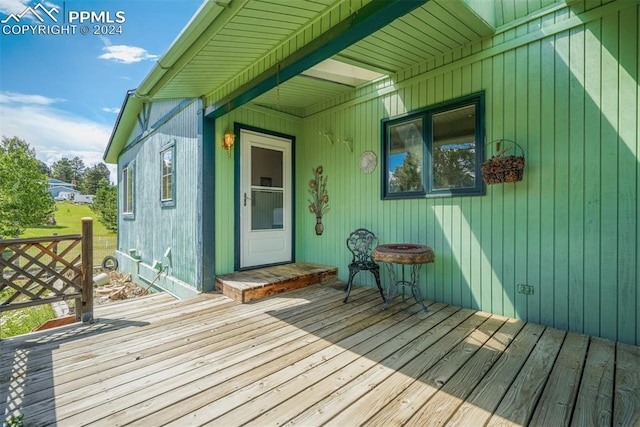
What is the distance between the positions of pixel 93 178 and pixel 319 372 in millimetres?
41563

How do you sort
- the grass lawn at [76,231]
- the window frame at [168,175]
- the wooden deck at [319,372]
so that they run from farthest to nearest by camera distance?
the grass lawn at [76,231] → the window frame at [168,175] → the wooden deck at [319,372]

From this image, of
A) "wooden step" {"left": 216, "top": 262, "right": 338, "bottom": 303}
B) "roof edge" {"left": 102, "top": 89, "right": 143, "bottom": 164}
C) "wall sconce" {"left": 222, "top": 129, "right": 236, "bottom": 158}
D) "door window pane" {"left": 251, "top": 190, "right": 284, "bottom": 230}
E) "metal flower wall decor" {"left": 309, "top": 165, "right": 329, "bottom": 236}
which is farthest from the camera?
"roof edge" {"left": 102, "top": 89, "right": 143, "bottom": 164}

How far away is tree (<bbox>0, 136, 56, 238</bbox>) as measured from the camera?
11.1 meters

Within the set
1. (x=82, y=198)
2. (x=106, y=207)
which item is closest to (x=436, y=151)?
(x=106, y=207)

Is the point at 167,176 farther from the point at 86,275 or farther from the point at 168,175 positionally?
the point at 86,275

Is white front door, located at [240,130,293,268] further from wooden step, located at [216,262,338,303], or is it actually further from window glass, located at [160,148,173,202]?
window glass, located at [160,148,173,202]

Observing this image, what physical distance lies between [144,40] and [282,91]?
4.95 meters

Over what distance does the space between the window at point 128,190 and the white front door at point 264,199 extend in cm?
454

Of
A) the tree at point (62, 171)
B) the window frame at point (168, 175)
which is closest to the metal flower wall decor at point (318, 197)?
the window frame at point (168, 175)

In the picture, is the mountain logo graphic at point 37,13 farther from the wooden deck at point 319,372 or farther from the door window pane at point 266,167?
the wooden deck at point 319,372

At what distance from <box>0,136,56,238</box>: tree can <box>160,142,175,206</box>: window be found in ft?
35.3

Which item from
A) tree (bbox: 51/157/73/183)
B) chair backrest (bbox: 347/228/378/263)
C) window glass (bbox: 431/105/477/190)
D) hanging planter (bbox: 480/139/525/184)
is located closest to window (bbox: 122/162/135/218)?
chair backrest (bbox: 347/228/378/263)

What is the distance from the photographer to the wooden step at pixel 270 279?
11.5 feet

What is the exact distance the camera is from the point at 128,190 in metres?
7.96
